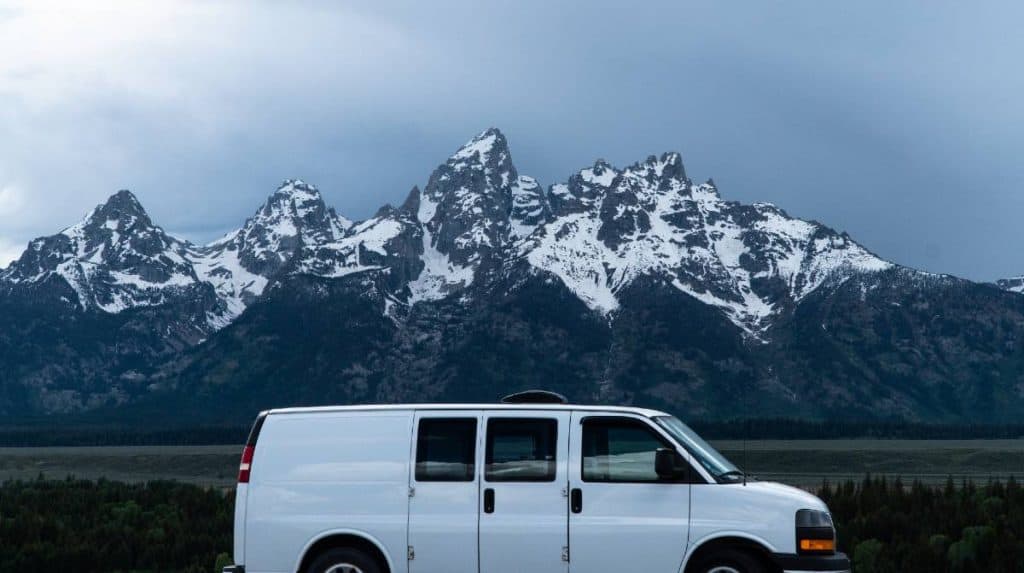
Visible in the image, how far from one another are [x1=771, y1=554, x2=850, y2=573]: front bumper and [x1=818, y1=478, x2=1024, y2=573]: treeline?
23.9 feet

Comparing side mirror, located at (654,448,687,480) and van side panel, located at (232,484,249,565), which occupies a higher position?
side mirror, located at (654,448,687,480)

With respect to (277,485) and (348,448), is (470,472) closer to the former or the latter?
(348,448)

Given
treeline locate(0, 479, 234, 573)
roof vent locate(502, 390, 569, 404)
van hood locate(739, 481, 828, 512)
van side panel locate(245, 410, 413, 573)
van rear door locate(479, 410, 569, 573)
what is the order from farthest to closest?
treeline locate(0, 479, 234, 573), roof vent locate(502, 390, 569, 404), van side panel locate(245, 410, 413, 573), van rear door locate(479, 410, 569, 573), van hood locate(739, 481, 828, 512)

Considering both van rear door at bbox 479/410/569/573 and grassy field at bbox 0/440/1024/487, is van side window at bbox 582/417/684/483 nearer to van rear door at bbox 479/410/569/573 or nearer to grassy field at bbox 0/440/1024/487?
van rear door at bbox 479/410/569/573

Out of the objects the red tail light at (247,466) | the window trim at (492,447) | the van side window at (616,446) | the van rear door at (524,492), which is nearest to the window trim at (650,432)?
the van side window at (616,446)

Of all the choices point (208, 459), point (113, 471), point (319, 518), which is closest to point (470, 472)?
point (319, 518)

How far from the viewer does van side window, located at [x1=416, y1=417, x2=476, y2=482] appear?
15516mm

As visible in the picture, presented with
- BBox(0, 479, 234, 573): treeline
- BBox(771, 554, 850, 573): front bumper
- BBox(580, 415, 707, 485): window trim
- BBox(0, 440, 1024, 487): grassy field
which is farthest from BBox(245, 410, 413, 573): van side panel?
BBox(0, 440, 1024, 487): grassy field

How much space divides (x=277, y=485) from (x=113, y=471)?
135101 millimetres

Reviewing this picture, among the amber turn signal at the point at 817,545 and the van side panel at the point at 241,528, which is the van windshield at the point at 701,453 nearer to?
the amber turn signal at the point at 817,545

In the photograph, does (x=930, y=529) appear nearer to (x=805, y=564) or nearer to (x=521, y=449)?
(x=805, y=564)

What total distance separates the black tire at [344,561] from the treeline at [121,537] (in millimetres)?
9021

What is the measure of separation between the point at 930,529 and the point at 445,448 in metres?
15.0

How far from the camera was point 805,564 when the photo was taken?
14766 millimetres
